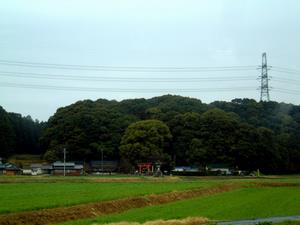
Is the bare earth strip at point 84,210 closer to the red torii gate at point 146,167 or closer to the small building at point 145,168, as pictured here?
the small building at point 145,168

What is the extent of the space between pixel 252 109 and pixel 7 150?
205 ft

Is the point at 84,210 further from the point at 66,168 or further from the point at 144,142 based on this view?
the point at 144,142

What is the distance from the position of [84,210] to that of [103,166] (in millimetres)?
86467

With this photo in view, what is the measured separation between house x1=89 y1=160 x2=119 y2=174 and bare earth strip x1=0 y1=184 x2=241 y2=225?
69.8 meters

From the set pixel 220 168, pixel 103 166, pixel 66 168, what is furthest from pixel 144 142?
pixel 66 168

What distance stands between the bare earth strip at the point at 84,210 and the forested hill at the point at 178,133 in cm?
6139

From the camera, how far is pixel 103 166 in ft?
391

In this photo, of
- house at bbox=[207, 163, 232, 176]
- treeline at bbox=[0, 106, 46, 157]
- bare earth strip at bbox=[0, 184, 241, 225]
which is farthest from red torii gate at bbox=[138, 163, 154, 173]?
bare earth strip at bbox=[0, 184, 241, 225]

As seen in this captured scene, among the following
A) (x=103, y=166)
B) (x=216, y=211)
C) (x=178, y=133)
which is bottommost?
(x=216, y=211)

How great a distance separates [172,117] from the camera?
126 meters

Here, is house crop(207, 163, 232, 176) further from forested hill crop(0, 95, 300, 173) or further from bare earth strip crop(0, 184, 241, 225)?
bare earth strip crop(0, 184, 241, 225)

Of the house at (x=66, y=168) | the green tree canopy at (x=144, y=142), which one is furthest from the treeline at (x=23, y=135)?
the green tree canopy at (x=144, y=142)

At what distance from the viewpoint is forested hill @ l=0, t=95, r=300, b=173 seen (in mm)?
110562

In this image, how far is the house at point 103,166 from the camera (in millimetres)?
118819
